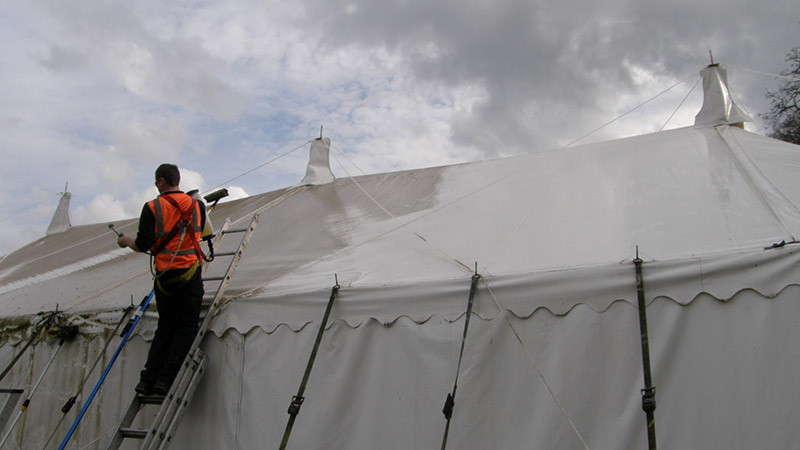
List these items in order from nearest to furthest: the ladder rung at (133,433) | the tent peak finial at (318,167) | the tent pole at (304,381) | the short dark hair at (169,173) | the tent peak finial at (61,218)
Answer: the tent pole at (304,381) → the ladder rung at (133,433) → the short dark hair at (169,173) → the tent peak finial at (318,167) → the tent peak finial at (61,218)

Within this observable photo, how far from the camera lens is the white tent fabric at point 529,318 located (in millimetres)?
2213

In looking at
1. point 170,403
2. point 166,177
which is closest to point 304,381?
point 170,403

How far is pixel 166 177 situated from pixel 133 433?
1339mm

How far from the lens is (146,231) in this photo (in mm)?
2938

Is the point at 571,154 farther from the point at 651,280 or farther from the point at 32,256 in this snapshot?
the point at 32,256

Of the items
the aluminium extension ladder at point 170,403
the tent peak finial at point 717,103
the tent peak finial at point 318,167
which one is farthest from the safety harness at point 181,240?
the tent peak finial at point 717,103

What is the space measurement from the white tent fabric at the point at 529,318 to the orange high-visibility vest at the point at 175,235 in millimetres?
385

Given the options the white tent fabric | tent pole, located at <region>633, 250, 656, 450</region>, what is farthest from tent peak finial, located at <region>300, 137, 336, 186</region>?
tent pole, located at <region>633, 250, 656, 450</region>

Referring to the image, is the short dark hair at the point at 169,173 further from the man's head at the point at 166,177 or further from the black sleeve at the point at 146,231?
the black sleeve at the point at 146,231

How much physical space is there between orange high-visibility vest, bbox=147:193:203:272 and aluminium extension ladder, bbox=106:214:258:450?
333 millimetres

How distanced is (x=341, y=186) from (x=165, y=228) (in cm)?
234

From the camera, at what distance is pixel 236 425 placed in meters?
3.05

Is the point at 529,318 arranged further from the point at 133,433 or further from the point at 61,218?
the point at 61,218

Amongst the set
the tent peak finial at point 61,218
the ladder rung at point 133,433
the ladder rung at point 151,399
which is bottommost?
the ladder rung at point 133,433
